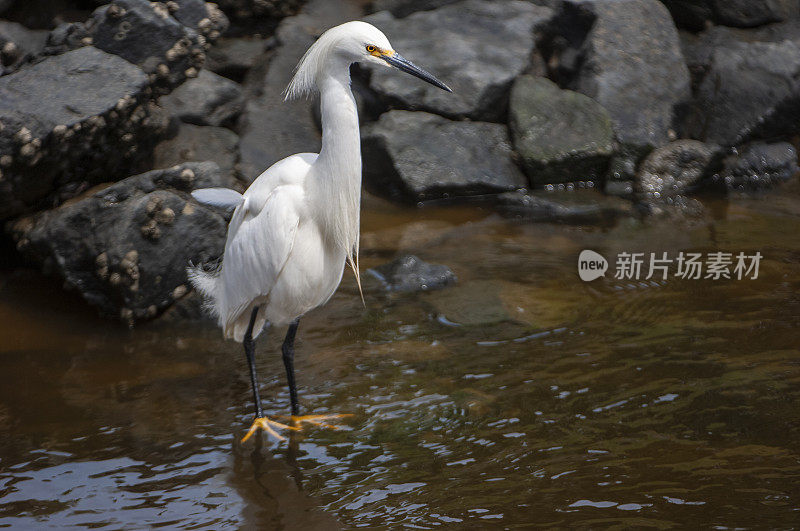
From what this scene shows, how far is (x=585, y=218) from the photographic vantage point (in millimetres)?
7020

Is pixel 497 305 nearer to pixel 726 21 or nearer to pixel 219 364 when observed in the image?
pixel 219 364

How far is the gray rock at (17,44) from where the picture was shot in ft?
21.1

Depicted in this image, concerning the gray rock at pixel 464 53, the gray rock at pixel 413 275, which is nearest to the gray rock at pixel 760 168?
the gray rock at pixel 464 53

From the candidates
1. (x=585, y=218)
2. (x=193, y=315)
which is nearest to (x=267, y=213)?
(x=193, y=315)

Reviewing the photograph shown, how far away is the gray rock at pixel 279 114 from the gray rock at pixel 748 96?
3.74m

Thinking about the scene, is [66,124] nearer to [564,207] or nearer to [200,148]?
[200,148]

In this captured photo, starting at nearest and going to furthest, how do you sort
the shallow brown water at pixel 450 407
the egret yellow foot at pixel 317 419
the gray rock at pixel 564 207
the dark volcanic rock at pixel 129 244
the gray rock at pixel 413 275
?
the shallow brown water at pixel 450 407 < the egret yellow foot at pixel 317 419 < the dark volcanic rock at pixel 129 244 < the gray rock at pixel 413 275 < the gray rock at pixel 564 207

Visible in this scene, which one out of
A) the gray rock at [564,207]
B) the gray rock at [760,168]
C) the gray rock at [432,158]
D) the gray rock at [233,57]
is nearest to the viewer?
the gray rock at [564,207]

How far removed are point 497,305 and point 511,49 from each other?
3608mm

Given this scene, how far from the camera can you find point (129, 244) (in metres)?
5.24

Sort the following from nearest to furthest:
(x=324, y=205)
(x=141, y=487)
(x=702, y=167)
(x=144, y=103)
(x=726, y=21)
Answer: (x=141, y=487)
(x=324, y=205)
(x=144, y=103)
(x=702, y=167)
(x=726, y=21)

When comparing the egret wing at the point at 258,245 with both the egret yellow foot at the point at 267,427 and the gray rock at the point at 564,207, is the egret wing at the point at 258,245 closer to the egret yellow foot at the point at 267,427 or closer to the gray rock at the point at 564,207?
the egret yellow foot at the point at 267,427

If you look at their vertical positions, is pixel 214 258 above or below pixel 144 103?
below

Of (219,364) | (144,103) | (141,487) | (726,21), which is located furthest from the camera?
(726,21)
